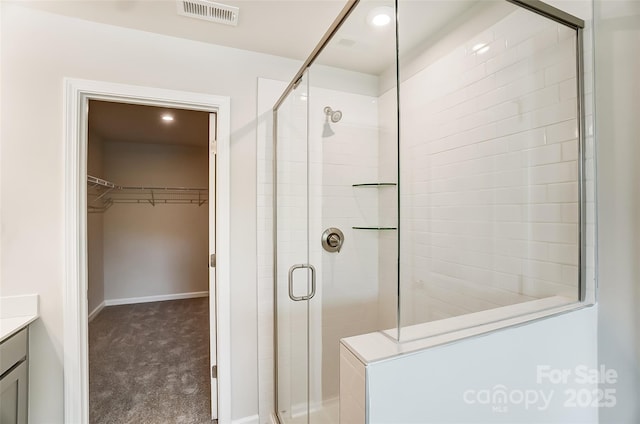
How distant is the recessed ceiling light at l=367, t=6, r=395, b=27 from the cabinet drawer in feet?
7.37

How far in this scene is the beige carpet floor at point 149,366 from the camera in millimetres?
1988

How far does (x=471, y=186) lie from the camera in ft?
5.04

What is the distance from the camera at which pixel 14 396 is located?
1.36m

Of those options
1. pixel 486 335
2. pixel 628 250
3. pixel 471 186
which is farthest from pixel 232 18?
pixel 628 250

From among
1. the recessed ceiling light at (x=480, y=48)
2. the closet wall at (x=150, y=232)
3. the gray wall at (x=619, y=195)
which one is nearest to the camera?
the gray wall at (x=619, y=195)

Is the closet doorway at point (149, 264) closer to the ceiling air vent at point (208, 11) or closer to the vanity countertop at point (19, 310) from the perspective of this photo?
the ceiling air vent at point (208, 11)

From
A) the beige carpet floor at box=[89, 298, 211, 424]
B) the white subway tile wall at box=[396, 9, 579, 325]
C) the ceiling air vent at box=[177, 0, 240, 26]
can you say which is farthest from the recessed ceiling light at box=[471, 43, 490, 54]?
the beige carpet floor at box=[89, 298, 211, 424]

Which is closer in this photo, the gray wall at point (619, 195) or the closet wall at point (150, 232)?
the gray wall at point (619, 195)

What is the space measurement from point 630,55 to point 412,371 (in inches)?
52.8

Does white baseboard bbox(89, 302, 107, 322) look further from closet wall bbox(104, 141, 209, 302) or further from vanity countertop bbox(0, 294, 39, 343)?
vanity countertop bbox(0, 294, 39, 343)

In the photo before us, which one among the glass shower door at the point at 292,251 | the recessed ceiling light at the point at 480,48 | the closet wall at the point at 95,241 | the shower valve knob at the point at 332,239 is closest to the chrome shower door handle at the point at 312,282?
the glass shower door at the point at 292,251

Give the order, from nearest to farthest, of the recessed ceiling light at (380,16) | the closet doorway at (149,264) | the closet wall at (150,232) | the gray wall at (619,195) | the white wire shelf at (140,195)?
the gray wall at (619,195), the recessed ceiling light at (380,16), the closet doorway at (149,264), the white wire shelf at (140,195), the closet wall at (150,232)

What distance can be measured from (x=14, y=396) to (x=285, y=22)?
2310mm

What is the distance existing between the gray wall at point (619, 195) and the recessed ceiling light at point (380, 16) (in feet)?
2.62
